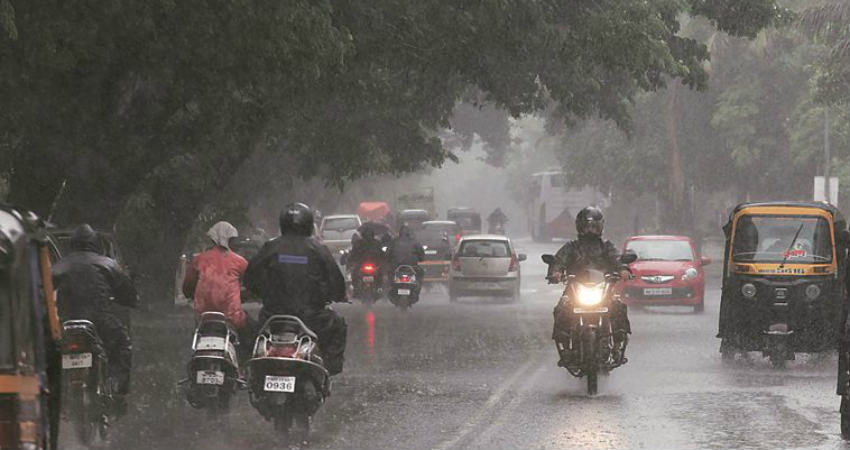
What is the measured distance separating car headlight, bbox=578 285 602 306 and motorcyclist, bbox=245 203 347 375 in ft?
13.5

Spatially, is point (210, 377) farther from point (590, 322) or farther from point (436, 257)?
point (436, 257)

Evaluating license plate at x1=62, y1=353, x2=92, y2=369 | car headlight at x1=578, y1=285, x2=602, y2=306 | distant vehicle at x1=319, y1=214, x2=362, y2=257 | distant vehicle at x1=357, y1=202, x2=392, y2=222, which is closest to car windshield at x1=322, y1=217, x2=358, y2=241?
distant vehicle at x1=319, y1=214, x2=362, y2=257

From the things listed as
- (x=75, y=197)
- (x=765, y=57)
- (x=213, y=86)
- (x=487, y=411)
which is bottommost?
(x=487, y=411)

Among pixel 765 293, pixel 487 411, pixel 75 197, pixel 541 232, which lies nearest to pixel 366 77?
pixel 75 197

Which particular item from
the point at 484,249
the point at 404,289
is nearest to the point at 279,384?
the point at 404,289

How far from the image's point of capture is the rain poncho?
14.1m

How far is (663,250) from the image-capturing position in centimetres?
3350

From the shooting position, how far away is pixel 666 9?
26.6 metres

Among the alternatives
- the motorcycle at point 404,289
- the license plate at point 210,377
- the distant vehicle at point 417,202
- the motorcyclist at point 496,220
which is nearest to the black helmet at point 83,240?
the license plate at point 210,377

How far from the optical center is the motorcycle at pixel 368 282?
1303 inches

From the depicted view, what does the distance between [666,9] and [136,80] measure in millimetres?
9514

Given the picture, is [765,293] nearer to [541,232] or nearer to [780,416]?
[780,416]

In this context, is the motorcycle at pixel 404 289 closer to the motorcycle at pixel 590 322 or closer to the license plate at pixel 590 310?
the motorcycle at pixel 590 322

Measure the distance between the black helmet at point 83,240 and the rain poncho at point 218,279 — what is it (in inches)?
47.3
